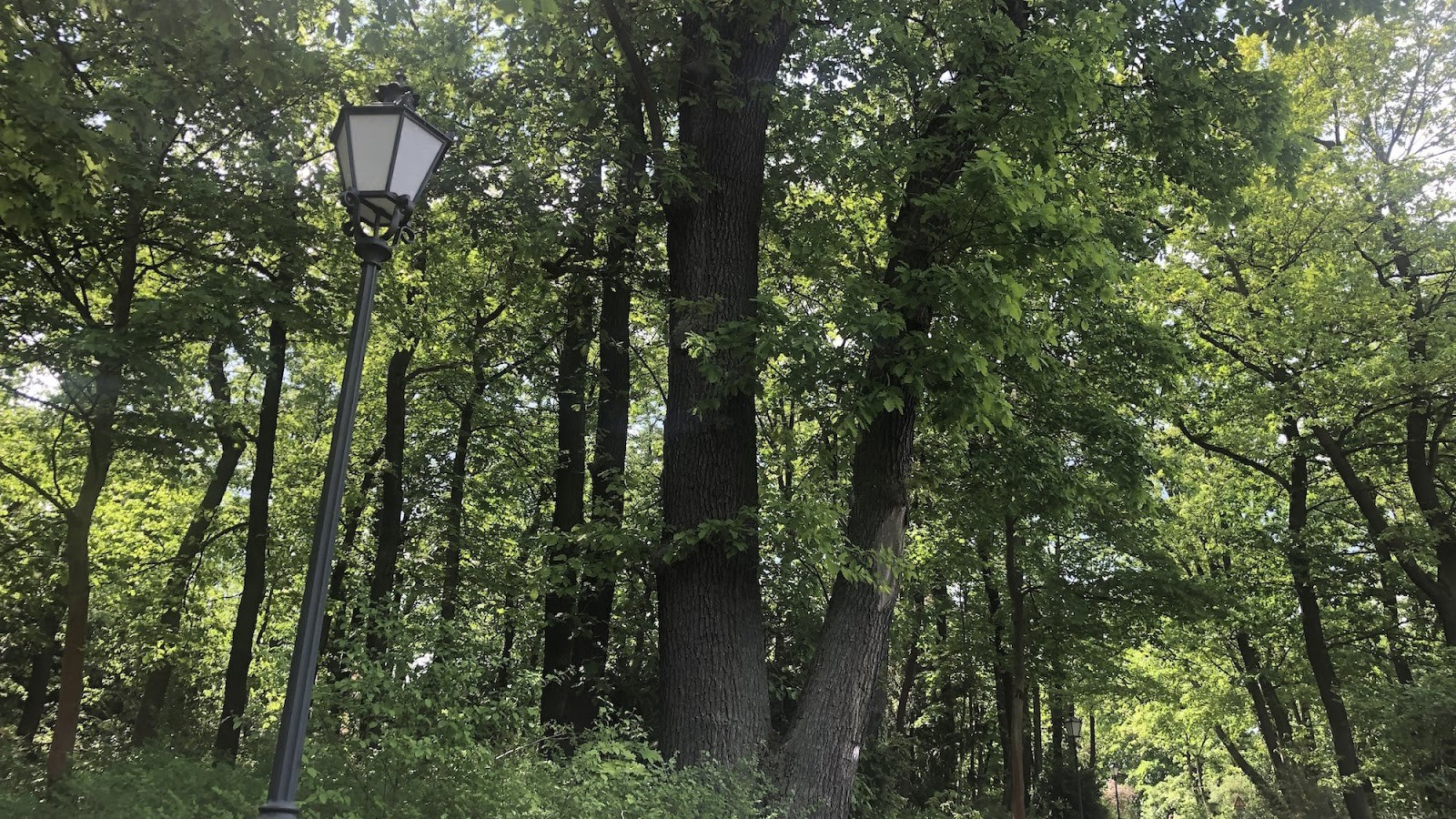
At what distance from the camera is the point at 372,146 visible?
3.88 meters

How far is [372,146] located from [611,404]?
6415mm

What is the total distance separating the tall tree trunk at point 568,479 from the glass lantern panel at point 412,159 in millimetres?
5042

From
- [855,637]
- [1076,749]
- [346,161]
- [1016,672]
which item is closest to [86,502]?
[346,161]

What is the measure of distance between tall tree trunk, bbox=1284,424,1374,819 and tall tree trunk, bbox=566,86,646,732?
11.2 metres

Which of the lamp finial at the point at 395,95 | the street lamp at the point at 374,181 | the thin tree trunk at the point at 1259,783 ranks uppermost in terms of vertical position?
the lamp finial at the point at 395,95

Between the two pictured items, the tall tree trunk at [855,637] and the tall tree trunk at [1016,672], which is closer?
the tall tree trunk at [855,637]

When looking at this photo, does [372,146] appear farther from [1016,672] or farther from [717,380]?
[1016,672]

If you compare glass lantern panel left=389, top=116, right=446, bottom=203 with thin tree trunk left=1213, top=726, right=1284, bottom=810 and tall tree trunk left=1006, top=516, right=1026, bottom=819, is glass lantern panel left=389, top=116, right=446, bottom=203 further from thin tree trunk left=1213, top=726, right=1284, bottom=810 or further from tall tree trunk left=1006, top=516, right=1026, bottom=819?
thin tree trunk left=1213, top=726, right=1284, bottom=810

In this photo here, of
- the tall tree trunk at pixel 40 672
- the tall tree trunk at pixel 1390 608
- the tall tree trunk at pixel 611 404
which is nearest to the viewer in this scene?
the tall tree trunk at pixel 611 404

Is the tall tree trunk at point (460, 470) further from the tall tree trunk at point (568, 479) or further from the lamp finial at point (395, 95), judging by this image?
the lamp finial at point (395, 95)

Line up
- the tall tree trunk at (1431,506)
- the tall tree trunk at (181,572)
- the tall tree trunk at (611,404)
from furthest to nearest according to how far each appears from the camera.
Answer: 1. the tall tree trunk at (1431,506)
2. the tall tree trunk at (181,572)
3. the tall tree trunk at (611,404)

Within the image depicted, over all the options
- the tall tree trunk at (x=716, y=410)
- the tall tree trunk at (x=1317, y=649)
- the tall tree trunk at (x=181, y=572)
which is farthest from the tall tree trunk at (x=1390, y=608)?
the tall tree trunk at (x=181, y=572)

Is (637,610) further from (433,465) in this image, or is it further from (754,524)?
(433,465)

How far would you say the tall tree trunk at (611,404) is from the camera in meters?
7.57
